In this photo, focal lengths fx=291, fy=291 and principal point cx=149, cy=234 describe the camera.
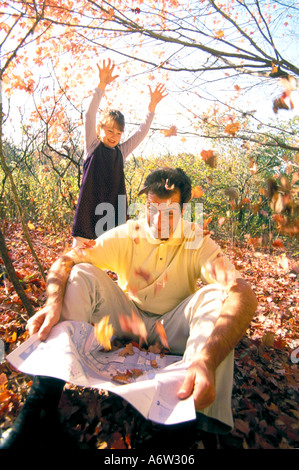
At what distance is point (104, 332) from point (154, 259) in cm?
55

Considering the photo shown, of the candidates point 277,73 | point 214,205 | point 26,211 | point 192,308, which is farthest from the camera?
point 214,205

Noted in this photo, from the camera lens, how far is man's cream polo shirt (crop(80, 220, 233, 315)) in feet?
6.08

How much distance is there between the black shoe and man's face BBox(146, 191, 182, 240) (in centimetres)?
101

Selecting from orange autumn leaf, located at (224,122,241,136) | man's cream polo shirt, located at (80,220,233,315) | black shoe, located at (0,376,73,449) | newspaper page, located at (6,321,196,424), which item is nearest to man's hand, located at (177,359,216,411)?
newspaper page, located at (6,321,196,424)

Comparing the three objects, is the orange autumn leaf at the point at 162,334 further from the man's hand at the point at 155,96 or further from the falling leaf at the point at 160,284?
the man's hand at the point at 155,96

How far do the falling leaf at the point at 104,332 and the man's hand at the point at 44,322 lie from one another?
310 millimetres

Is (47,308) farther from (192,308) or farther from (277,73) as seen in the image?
(277,73)

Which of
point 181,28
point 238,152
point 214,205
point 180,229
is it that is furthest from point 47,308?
point 238,152

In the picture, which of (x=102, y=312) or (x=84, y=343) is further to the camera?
(x=102, y=312)

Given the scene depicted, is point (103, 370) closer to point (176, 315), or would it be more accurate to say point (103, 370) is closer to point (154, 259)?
point (176, 315)

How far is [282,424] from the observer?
153cm

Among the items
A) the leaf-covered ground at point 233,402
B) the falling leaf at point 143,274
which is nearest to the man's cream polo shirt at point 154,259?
the falling leaf at point 143,274

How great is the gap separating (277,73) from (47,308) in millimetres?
3034

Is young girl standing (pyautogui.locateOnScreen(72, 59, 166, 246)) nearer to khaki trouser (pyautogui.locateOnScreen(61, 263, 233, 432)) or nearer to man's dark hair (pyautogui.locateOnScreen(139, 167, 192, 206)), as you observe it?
man's dark hair (pyautogui.locateOnScreen(139, 167, 192, 206))
